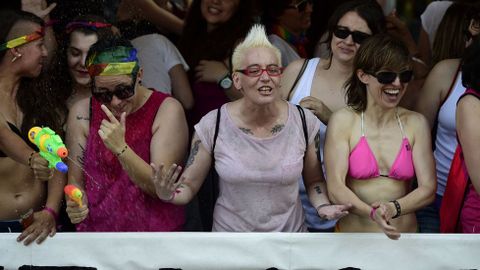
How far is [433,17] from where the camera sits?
21.7ft

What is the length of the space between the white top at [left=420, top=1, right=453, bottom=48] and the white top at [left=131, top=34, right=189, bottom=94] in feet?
6.45

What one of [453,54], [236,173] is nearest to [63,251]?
[236,173]

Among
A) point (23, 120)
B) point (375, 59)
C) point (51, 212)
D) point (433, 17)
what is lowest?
point (51, 212)

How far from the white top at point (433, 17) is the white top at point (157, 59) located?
1.96 m

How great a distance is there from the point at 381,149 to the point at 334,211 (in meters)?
0.40

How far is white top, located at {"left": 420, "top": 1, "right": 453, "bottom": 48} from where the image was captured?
259 inches

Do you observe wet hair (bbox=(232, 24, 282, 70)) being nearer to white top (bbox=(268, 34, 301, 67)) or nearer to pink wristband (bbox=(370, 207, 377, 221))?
pink wristband (bbox=(370, 207, 377, 221))

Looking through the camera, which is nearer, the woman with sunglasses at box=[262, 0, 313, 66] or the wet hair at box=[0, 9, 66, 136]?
the wet hair at box=[0, 9, 66, 136]

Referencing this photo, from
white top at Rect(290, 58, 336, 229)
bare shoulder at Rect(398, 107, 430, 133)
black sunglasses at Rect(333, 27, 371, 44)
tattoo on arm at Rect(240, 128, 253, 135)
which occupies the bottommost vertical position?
white top at Rect(290, 58, 336, 229)

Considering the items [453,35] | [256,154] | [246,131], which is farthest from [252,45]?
[453,35]

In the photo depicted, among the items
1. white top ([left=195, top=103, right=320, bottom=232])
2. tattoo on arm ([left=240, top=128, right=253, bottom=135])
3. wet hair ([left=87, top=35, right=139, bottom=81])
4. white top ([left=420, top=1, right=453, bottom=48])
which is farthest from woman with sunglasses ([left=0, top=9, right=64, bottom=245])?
white top ([left=420, top=1, right=453, bottom=48])

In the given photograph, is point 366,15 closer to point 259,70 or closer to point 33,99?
point 259,70

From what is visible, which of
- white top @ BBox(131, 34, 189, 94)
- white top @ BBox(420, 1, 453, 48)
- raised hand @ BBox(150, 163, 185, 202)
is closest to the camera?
raised hand @ BBox(150, 163, 185, 202)

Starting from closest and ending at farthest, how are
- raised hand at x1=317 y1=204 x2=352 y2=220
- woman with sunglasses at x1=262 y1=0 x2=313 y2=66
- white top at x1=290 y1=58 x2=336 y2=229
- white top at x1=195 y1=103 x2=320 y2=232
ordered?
raised hand at x1=317 y1=204 x2=352 y2=220, white top at x1=195 y1=103 x2=320 y2=232, white top at x1=290 y1=58 x2=336 y2=229, woman with sunglasses at x1=262 y1=0 x2=313 y2=66
